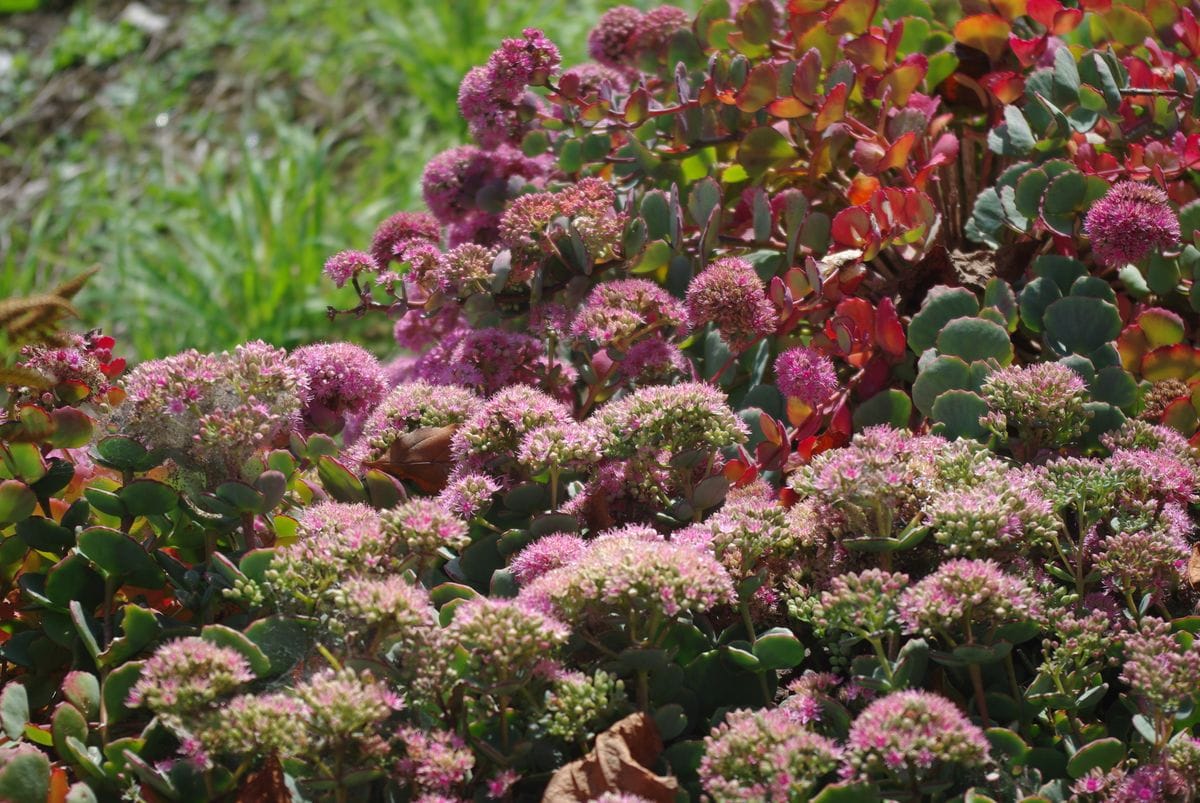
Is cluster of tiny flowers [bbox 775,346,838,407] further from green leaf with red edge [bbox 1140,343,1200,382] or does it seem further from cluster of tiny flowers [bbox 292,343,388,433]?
cluster of tiny flowers [bbox 292,343,388,433]

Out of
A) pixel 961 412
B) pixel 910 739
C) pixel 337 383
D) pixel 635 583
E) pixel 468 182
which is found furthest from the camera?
pixel 468 182

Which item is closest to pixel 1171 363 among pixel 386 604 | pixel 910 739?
pixel 910 739

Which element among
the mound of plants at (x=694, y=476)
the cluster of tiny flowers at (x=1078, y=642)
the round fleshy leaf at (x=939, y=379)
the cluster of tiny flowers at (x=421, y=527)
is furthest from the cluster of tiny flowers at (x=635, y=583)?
the round fleshy leaf at (x=939, y=379)

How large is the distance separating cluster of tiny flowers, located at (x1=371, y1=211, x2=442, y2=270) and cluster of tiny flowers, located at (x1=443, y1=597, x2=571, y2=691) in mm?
917

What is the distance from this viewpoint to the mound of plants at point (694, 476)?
4.11 ft

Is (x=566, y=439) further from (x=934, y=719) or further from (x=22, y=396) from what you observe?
(x=22, y=396)

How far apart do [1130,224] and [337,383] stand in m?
1.11

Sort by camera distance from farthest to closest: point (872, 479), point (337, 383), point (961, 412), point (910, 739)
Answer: point (337, 383) → point (961, 412) → point (872, 479) → point (910, 739)

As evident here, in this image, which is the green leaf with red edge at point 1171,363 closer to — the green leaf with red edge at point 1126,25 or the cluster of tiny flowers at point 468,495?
the green leaf with red edge at point 1126,25

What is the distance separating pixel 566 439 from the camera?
1.52 metres

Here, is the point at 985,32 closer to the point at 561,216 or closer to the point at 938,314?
the point at 938,314

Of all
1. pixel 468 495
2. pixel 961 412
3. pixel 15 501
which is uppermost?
pixel 15 501

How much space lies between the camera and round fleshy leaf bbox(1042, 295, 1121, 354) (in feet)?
5.72

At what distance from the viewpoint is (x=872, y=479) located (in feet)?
4.52
